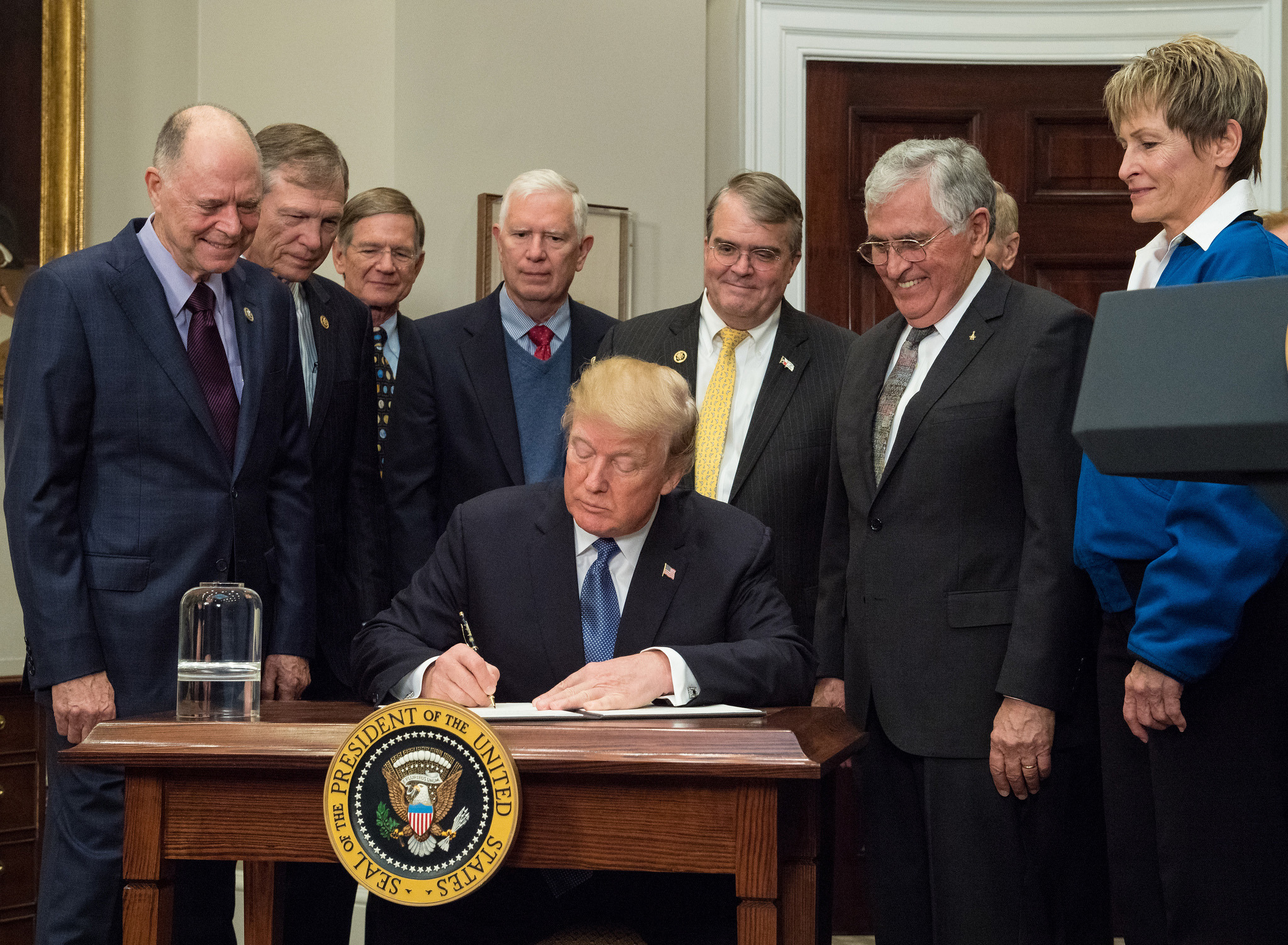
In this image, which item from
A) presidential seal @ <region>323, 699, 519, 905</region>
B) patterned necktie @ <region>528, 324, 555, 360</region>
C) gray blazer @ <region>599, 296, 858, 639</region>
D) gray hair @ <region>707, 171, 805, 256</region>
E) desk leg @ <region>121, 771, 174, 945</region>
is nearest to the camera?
presidential seal @ <region>323, 699, 519, 905</region>

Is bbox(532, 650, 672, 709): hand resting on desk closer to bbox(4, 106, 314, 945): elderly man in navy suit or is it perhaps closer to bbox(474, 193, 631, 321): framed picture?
bbox(4, 106, 314, 945): elderly man in navy suit

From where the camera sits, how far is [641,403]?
2.32 meters

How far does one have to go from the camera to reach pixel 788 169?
4801 mm

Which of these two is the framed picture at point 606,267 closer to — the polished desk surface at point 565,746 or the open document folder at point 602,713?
the open document folder at point 602,713

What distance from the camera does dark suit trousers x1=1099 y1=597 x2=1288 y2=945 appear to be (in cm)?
206

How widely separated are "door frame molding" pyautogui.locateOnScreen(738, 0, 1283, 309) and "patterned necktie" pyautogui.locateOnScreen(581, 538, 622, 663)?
8.40ft

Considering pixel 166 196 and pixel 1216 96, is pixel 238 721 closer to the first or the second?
pixel 166 196

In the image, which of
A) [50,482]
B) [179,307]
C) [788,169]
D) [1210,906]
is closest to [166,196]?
[179,307]

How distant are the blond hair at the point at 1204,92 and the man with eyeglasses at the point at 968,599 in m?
0.41

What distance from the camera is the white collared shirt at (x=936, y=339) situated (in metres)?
2.67

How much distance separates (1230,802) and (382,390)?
2276 mm

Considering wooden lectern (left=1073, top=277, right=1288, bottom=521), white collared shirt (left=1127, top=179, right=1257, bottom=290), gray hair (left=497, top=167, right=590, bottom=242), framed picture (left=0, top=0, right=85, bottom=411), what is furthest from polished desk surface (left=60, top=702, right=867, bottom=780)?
framed picture (left=0, top=0, right=85, bottom=411)

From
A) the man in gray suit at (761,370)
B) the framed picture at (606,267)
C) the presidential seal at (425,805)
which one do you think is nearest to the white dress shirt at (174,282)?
the man in gray suit at (761,370)

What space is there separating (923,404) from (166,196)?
1.52 metres
